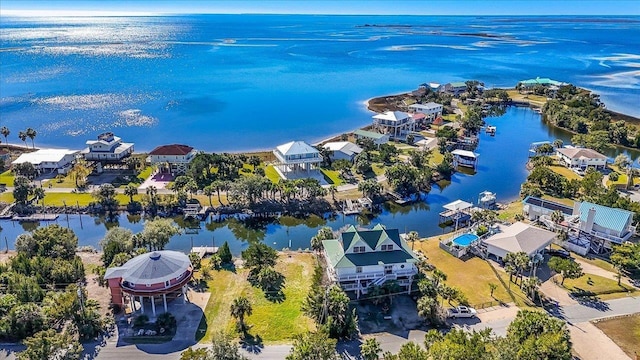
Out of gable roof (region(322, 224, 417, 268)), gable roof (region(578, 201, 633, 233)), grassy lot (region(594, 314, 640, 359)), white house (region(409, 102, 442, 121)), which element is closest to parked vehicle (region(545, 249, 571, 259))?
gable roof (region(578, 201, 633, 233))

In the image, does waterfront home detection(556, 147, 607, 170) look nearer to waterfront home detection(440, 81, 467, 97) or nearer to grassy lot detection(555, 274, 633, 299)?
grassy lot detection(555, 274, 633, 299)

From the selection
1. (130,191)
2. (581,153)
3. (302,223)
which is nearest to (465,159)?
(581,153)

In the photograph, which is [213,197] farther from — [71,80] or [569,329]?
[71,80]

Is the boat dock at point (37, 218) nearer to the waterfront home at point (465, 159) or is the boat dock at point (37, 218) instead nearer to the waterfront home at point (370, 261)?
the waterfront home at point (370, 261)

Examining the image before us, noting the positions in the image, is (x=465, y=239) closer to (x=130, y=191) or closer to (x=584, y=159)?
(x=584, y=159)

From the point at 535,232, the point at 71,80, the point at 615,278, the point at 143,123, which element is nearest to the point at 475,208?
the point at 535,232
